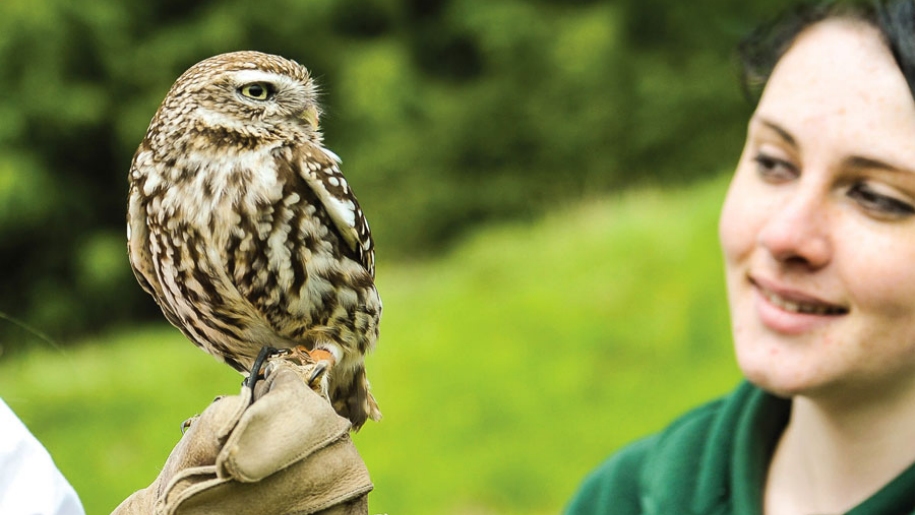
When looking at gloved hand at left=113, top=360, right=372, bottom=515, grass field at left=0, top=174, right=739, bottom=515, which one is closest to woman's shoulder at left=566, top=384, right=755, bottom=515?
gloved hand at left=113, top=360, right=372, bottom=515

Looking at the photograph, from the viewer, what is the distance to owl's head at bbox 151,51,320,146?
5.74 feet

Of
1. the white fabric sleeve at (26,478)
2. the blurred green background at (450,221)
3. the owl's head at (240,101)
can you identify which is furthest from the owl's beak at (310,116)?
the white fabric sleeve at (26,478)

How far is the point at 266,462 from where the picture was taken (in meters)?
1.45

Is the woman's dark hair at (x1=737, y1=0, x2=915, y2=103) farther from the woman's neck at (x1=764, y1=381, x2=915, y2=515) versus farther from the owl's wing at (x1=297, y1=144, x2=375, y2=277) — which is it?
the owl's wing at (x1=297, y1=144, x2=375, y2=277)

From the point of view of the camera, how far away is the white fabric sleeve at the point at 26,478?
5.28ft

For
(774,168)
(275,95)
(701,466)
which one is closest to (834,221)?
(774,168)

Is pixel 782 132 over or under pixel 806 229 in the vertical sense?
over

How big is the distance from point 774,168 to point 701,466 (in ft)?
2.35

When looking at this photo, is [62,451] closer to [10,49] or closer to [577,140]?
[10,49]

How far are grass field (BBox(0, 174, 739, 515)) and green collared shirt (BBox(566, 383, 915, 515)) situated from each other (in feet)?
6.41

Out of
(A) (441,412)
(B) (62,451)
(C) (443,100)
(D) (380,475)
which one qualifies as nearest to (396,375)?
(A) (441,412)

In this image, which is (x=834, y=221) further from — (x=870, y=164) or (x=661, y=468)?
(x=661, y=468)

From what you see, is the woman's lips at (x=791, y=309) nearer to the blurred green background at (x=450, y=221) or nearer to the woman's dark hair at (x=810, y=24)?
the woman's dark hair at (x=810, y=24)

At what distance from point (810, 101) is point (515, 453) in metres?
3.13
